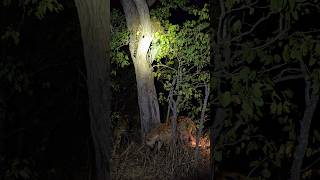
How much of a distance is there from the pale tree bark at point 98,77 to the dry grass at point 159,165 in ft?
13.2

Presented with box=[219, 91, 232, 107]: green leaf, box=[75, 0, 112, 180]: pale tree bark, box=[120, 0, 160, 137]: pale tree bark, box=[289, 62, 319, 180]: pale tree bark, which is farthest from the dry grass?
box=[219, 91, 232, 107]: green leaf

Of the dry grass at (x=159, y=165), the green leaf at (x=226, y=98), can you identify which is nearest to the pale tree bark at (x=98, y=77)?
the green leaf at (x=226, y=98)

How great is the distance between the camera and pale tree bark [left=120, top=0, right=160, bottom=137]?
45.8ft

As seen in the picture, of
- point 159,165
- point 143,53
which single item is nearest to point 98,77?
point 159,165

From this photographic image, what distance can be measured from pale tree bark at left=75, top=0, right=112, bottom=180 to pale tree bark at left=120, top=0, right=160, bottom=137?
7.05 metres

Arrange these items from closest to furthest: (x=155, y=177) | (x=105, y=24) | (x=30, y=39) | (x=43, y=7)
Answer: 1. (x=43, y=7)
2. (x=105, y=24)
3. (x=30, y=39)
4. (x=155, y=177)

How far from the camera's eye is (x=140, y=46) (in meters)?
14.0

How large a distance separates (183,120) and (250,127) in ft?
33.6

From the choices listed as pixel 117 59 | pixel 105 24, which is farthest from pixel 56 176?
pixel 117 59

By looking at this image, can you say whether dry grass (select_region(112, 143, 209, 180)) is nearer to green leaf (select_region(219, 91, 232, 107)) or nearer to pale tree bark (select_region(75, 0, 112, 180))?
pale tree bark (select_region(75, 0, 112, 180))

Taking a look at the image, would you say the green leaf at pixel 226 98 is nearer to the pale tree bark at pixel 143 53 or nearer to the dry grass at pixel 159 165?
the dry grass at pixel 159 165

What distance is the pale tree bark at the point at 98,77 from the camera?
21.9 feet

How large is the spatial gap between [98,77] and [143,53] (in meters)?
7.39

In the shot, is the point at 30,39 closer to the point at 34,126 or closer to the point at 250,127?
the point at 34,126
